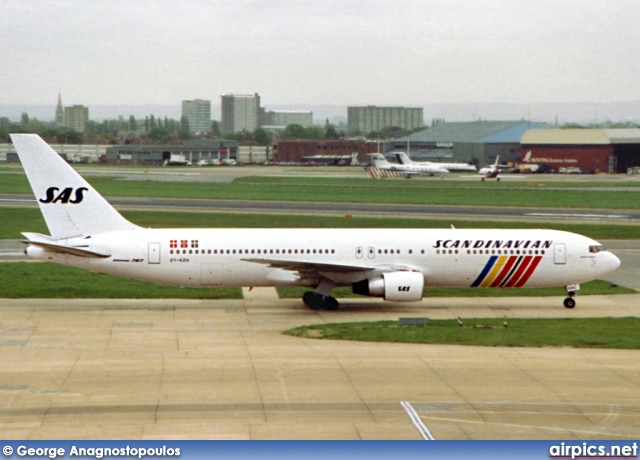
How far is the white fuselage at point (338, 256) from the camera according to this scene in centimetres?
3612

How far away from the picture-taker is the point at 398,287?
35656 millimetres

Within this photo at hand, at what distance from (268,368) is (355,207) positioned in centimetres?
5604

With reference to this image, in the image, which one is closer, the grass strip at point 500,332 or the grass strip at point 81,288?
the grass strip at point 500,332

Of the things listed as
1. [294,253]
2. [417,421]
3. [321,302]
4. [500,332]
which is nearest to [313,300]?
[321,302]

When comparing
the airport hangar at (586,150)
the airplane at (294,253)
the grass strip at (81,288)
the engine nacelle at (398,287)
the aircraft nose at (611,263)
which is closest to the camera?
the engine nacelle at (398,287)

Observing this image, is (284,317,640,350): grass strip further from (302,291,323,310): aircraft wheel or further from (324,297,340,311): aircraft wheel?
(302,291,323,310): aircraft wheel

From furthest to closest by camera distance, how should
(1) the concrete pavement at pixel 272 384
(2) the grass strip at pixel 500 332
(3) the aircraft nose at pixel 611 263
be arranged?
(3) the aircraft nose at pixel 611 263 < (2) the grass strip at pixel 500 332 < (1) the concrete pavement at pixel 272 384

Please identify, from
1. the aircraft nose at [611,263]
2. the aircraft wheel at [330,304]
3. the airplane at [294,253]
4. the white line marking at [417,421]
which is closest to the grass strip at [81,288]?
the airplane at [294,253]

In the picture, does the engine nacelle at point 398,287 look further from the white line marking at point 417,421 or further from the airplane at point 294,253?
the white line marking at point 417,421

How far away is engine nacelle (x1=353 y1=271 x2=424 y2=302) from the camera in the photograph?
35.7 m

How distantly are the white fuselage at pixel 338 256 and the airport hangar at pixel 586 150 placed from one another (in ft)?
442

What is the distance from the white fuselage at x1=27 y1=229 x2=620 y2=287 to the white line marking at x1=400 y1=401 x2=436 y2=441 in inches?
550

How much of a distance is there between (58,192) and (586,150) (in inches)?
5808

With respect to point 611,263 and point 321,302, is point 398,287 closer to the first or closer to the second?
point 321,302
